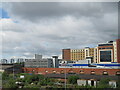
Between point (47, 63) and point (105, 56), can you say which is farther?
point (105, 56)

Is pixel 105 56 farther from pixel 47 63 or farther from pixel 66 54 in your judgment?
pixel 66 54

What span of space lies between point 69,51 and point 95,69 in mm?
29726

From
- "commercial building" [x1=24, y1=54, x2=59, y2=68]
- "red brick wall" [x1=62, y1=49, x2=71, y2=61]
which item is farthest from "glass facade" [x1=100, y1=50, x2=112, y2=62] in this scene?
"red brick wall" [x1=62, y1=49, x2=71, y2=61]

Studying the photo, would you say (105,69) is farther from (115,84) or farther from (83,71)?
(115,84)

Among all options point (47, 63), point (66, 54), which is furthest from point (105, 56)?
point (66, 54)

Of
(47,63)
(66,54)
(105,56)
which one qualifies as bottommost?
(47,63)

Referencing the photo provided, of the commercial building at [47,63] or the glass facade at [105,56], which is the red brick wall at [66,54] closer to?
the glass facade at [105,56]

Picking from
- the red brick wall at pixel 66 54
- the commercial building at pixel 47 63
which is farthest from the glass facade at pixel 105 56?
the red brick wall at pixel 66 54

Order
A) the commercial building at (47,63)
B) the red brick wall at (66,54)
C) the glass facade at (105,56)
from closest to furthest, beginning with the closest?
the commercial building at (47,63)
the glass facade at (105,56)
the red brick wall at (66,54)

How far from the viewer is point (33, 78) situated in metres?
15.3

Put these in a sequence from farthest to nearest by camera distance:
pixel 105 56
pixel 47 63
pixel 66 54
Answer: pixel 66 54 → pixel 105 56 → pixel 47 63

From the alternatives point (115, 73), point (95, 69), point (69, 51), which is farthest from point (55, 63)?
point (69, 51)

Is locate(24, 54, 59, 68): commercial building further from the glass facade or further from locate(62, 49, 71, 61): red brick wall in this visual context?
locate(62, 49, 71, 61): red brick wall

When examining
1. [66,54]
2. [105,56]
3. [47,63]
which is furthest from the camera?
[66,54]
